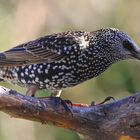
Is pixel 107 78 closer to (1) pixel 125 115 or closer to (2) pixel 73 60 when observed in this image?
(2) pixel 73 60

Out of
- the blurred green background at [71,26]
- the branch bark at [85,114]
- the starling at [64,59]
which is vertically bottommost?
the branch bark at [85,114]

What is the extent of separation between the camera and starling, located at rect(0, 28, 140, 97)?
6.75 m

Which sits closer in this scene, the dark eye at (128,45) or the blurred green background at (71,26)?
the dark eye at (128,45)

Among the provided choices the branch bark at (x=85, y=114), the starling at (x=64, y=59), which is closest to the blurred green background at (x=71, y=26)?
the starling at (x=64, y=59)

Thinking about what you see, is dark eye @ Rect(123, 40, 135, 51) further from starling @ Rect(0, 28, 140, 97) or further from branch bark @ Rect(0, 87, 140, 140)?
branch bark @ Rect(0, 87, 140, 140)

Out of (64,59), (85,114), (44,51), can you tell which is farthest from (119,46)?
(85,114)

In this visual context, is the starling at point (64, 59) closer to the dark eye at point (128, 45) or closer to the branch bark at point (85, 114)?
the dark eye at point (128, 45)

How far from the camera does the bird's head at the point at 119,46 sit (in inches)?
268

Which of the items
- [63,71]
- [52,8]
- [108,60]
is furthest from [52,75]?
[52,8]

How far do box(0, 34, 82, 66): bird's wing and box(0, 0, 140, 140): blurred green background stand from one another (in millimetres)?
1802

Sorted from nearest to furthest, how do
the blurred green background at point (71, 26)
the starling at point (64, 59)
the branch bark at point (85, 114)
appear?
the branch bark at point (85, 114), the starling at point (64, 59), the blurred green background at point (71, 26)

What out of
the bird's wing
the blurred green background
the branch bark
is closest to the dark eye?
the bird's wing

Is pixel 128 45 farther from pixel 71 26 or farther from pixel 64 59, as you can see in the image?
pixel 71 26

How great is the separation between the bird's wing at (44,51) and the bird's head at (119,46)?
290 millimetres
